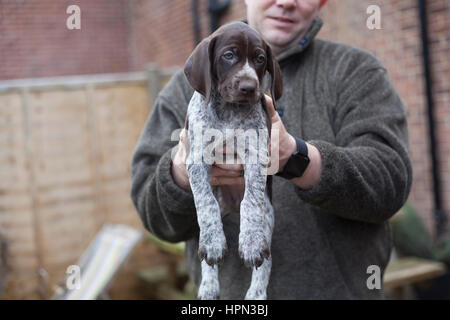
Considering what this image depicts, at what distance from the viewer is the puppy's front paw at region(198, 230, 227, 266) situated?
50.4 inches

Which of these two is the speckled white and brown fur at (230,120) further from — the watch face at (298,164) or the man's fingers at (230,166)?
the watch face at (298,164)

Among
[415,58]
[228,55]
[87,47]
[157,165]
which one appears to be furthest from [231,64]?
[87,47]

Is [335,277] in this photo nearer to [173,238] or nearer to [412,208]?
[173,238]

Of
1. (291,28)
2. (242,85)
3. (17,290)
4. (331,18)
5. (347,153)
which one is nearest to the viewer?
(242,85)

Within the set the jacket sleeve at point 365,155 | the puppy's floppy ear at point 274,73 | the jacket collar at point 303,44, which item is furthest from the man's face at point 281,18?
the puppy's floppy ear at point 274,73

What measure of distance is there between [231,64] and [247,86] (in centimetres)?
10

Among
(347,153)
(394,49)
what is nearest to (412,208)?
(394,49)

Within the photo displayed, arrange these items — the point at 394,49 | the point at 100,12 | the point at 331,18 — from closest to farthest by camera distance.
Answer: the point at 394,49 < the point at 331,18 < the point at 100,12

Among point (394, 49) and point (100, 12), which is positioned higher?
point (100, 12)

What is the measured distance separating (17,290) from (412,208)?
3.68m

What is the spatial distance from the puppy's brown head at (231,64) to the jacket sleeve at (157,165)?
2.23 ft

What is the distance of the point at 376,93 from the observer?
2137 mm

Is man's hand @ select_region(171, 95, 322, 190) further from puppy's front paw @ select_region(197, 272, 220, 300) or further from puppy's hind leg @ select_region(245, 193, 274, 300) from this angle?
puppy's front paw @ select_region(197, 272, 220, 300)

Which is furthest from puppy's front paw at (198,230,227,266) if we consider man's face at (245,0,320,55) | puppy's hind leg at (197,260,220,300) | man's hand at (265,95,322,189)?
man's face at (245,0,320,55)
